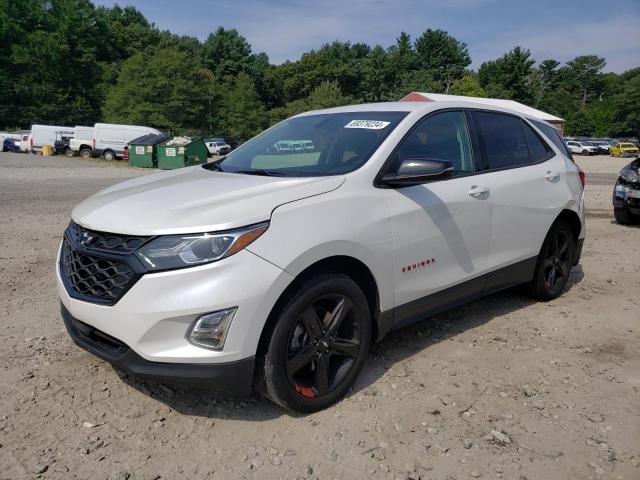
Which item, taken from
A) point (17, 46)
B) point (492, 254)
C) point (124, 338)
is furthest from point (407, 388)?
point (17, 46)

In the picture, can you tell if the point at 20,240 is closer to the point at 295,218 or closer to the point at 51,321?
the point at 51,321

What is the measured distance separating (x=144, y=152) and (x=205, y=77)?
3965 centimetres

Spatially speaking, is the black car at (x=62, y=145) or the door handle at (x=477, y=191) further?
the black car at (x=62, y=145)

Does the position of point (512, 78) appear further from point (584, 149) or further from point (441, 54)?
point (584, 149)

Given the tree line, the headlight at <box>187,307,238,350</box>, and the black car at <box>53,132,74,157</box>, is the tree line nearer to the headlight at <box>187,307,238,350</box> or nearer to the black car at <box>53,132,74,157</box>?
the black car at <box>53,132,74,157</box>

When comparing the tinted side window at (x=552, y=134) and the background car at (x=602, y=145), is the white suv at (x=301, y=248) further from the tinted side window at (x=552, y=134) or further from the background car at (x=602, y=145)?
the background car at (x=602, y=145)

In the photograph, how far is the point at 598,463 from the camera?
2.61m

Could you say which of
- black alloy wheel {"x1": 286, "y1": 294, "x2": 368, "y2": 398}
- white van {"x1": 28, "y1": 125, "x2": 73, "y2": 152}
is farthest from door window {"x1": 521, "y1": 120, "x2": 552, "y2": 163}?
white van {"x1": 28, "y1": 125, "x2": 73, "y2": 152}

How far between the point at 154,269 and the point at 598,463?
233cm

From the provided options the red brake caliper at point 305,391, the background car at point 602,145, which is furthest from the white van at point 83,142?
the background car at point 602,145

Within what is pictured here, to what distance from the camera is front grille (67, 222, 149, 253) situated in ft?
8.64

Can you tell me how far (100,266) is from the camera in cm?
275

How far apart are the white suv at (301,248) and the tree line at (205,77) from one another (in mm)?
52533

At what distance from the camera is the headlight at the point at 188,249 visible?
2551 mm
